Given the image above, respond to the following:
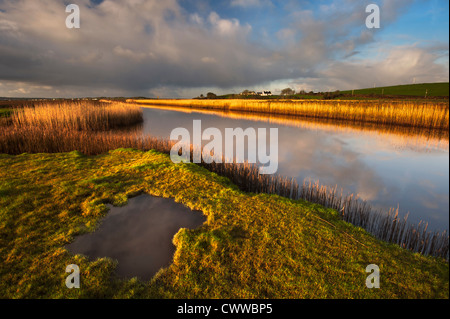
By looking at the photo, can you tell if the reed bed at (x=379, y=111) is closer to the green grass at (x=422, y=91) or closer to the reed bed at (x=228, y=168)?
the reed bed at (x=228, y=168)

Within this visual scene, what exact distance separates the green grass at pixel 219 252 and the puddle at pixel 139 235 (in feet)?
0.64

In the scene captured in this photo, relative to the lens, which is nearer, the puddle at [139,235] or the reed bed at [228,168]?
the puddle at [139,235]

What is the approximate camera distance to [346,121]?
79.8 feet

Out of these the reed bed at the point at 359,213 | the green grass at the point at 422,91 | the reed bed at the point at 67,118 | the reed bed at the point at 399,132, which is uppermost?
the green grass at the point at 422,91

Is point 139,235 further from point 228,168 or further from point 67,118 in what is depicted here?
point 67,118

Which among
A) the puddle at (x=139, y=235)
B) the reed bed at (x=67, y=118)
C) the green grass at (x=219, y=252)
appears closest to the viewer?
the green grass at (x=219, y=252)

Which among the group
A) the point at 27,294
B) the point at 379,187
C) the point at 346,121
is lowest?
the point at 379,187

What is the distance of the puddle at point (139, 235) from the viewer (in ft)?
11.6

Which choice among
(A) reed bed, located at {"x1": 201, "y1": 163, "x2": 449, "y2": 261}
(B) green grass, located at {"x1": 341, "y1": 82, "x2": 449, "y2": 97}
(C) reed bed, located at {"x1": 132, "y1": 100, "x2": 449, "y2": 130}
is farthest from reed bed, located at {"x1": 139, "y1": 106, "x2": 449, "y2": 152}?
(B) green grass, located at {"x1": 341, "y1": 82, "x2": 449, "y2": 97}

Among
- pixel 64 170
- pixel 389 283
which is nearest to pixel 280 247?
pixel 389 283

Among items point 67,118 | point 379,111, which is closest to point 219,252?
point 67,118

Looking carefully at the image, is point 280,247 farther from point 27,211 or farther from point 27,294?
point 27,211

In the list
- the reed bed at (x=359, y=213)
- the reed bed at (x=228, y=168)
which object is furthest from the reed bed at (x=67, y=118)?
the reed bed at (x=359, y=213)

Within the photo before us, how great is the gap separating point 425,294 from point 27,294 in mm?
5629
